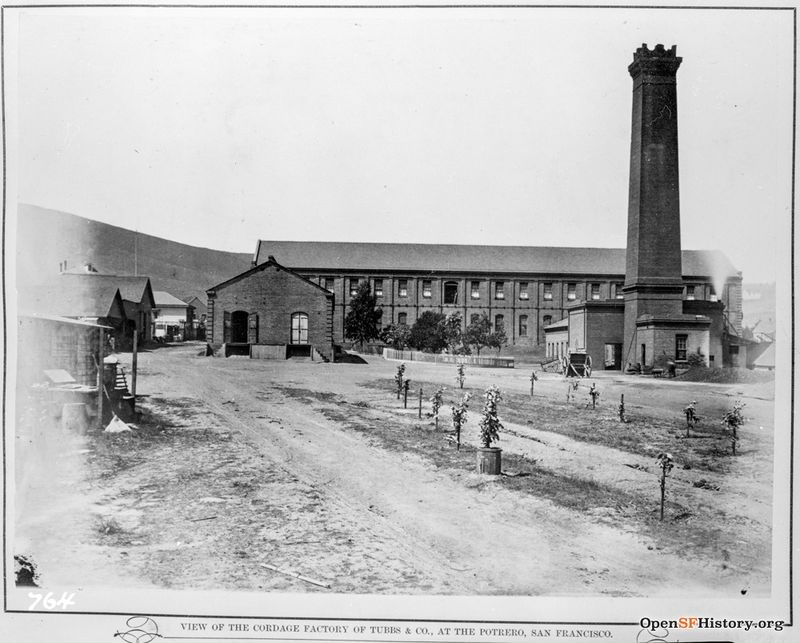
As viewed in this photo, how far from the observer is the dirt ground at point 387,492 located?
410 centimetres

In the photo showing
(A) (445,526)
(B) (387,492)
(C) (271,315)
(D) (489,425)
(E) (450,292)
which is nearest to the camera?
(A) (445,526)

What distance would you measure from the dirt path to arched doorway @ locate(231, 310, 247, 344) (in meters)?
0.47

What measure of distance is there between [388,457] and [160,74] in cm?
407

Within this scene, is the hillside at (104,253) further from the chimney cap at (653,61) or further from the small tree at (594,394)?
the chimney cap at (653,61)

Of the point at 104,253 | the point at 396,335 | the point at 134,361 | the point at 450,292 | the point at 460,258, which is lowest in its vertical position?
the point at 134,361

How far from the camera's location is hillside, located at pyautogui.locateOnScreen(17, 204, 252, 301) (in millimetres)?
4586

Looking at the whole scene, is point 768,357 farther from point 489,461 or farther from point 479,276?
point 479,276

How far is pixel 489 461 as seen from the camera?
15.1 feet

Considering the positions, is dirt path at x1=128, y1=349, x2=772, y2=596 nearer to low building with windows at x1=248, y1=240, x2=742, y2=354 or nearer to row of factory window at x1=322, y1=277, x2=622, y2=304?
low building with windows at x1=248, y1=240, x2=742, y2=354

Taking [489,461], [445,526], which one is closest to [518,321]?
[489,461]

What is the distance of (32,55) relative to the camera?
4676 millimetres

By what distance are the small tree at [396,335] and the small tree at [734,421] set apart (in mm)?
3155

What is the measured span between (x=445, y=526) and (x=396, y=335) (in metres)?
2.47

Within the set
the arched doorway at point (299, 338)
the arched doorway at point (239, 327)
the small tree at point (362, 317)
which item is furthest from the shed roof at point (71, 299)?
the small tree at point (362, 317)
